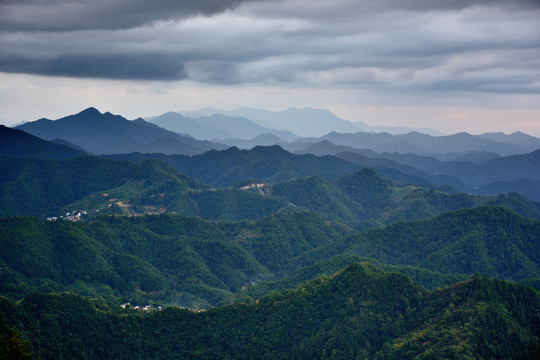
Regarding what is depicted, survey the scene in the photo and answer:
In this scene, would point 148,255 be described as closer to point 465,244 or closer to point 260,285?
point 260,285

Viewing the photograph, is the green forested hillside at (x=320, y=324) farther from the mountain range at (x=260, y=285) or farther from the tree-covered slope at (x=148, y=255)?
the tree-covered slope at (x=148, y=255)

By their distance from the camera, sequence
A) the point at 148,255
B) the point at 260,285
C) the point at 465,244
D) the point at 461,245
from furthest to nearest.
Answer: the point at 148,255
the point at 461,245
the point at 465,244
the point at 260,285

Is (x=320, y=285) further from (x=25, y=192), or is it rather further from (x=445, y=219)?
(x=25, y=192)

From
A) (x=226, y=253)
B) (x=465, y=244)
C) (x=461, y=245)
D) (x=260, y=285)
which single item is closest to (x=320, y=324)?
(x=260, y=285)

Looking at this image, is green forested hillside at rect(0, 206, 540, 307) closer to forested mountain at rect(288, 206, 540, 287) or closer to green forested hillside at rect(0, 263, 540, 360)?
forested mountain at rect(288, 206, 540, 287)

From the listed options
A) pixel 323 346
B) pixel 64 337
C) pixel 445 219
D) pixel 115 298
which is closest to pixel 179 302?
pixel 115 298

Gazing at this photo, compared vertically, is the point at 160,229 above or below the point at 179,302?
above

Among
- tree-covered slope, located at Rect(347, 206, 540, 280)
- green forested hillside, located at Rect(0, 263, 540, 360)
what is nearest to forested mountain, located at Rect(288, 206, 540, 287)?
tree-covered slope, located at Rect(347, 206, 540, 280)

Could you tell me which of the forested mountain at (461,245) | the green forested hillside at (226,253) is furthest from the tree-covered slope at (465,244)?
the green forested hillside at (226,253)
